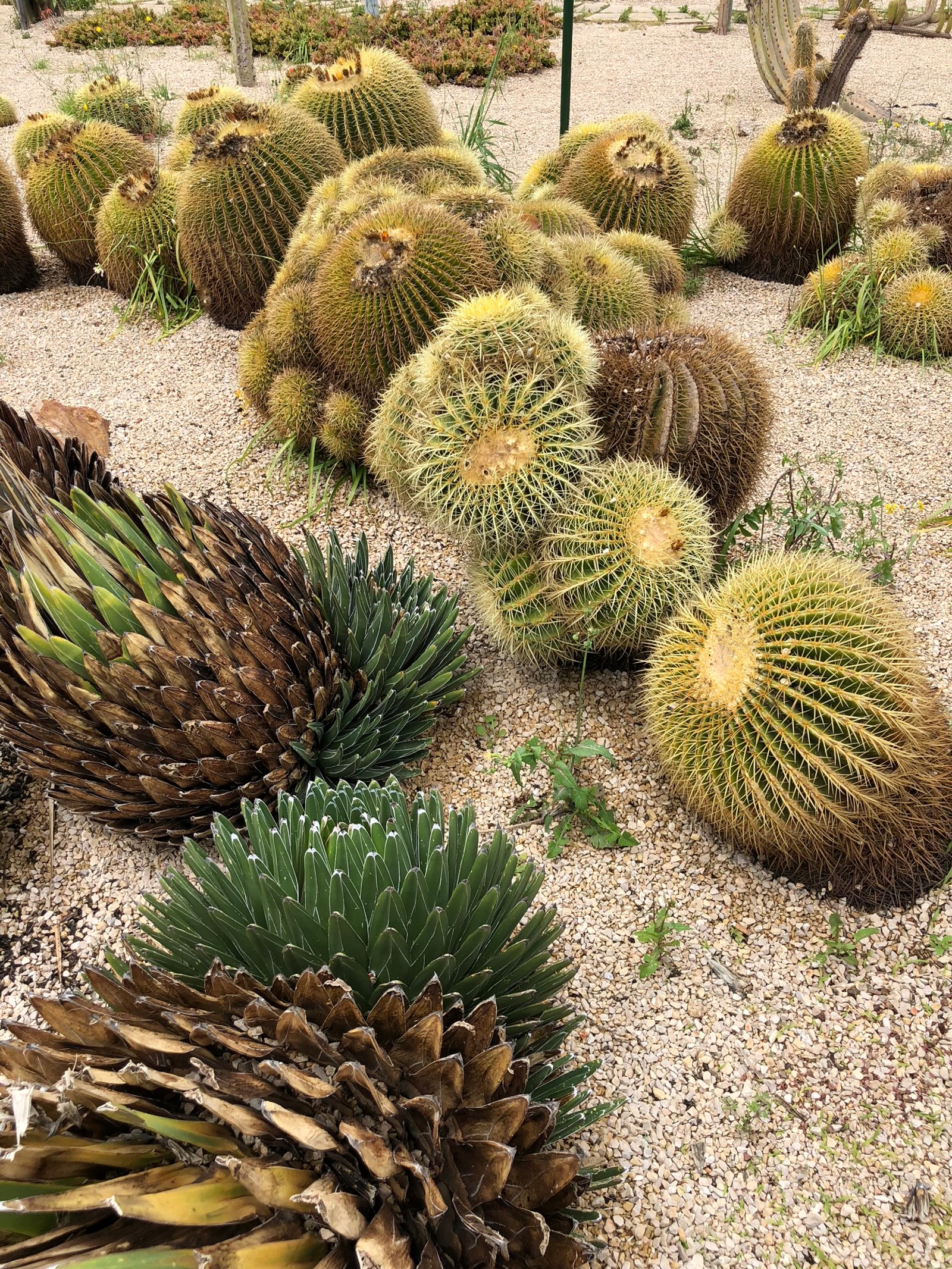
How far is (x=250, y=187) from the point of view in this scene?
14.5 ft

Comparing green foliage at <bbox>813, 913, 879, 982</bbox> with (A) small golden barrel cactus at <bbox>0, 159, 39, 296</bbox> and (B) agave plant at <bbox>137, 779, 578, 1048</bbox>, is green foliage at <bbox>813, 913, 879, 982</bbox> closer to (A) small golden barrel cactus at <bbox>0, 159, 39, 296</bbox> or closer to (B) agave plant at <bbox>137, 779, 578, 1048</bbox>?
(B) agave plant at <bbox>137, 779, 578, 1048</bbox>

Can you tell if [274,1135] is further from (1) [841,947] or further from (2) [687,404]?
(2) [687,404]

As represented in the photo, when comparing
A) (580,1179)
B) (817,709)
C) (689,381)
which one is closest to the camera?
(580,1179)

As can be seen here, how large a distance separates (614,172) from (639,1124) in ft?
Answer: 14.8

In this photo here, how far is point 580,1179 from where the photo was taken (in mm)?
1597

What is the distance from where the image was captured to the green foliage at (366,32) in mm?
9977

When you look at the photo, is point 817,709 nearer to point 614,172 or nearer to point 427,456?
point 427,456

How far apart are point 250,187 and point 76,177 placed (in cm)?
175

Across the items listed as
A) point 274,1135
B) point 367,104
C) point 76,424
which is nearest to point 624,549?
point 274,1135

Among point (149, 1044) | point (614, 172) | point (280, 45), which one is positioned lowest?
point (149, 1044)

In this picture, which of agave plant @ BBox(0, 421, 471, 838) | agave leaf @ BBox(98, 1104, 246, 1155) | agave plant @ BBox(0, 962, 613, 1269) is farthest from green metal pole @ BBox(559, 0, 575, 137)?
agave leaf @ BBox(98, 1104, 246, 1155)

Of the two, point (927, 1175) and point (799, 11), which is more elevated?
point (799, 11)

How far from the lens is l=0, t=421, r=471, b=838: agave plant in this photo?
216cm

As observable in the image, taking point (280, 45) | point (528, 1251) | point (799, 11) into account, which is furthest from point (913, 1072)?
point (280, 45)
